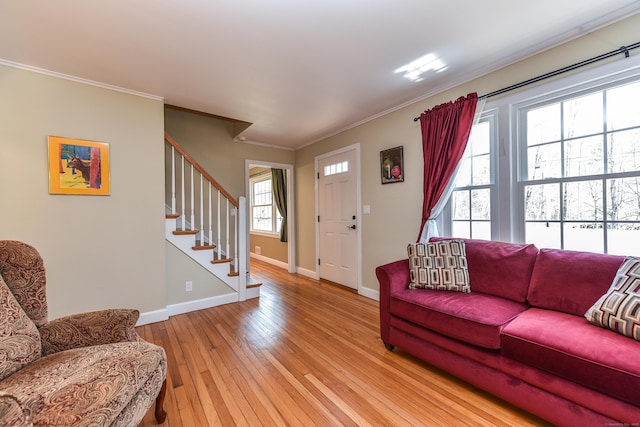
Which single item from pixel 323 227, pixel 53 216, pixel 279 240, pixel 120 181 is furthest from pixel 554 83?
pixel 279 240

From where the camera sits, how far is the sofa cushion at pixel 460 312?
160 centimetres

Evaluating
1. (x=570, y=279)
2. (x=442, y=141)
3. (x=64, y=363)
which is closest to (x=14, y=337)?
(x=64, y=363)

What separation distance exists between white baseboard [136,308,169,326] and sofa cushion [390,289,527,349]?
2.41 m

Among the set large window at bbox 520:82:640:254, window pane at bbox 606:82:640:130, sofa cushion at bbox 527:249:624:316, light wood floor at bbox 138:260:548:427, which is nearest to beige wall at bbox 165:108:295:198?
light wood floor at bbox 138:260:548:427

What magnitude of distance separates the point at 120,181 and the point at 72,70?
101cm

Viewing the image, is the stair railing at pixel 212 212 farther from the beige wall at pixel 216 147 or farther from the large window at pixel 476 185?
the large window at pixel 476 185

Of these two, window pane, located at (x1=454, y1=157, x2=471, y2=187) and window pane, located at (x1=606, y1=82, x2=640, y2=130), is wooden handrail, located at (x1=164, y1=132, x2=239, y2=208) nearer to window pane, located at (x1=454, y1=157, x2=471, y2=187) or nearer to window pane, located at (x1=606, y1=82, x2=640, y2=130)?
window pane, located at (x1=454, y1=157, x2=471, y2=187)

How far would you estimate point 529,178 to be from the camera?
2225 mm

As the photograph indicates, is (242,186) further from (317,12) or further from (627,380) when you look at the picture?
(627,380)

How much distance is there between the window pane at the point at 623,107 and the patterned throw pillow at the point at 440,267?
1294 mm

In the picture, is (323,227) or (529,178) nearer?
(529,178)

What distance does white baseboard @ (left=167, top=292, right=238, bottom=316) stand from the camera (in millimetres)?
3043

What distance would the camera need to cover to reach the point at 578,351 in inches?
50.5

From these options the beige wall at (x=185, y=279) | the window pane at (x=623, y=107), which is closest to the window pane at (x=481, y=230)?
the window pane at (x=623, y=107)
